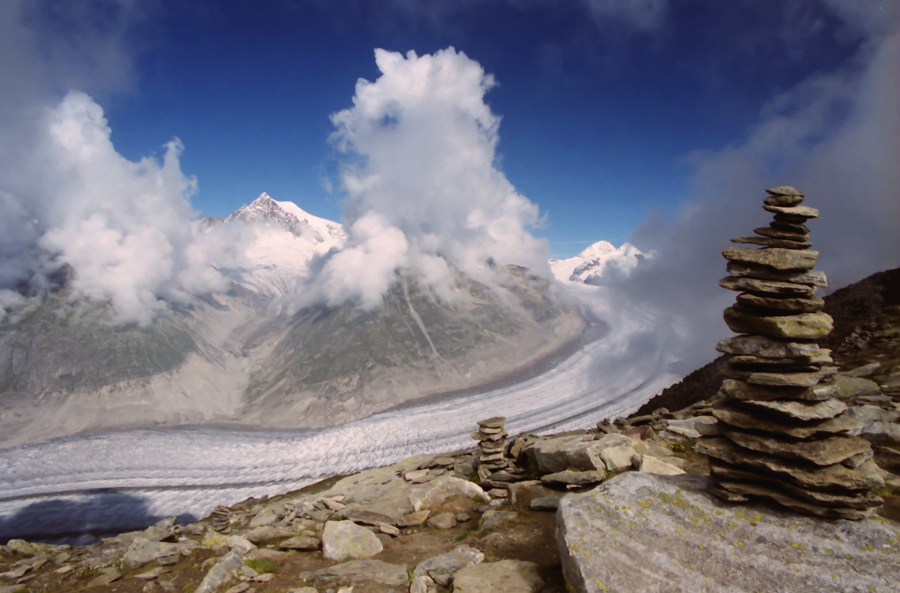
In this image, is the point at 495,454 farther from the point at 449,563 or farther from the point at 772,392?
the point at 772,392

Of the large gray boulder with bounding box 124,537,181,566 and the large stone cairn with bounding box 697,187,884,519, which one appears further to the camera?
the large gray boulder with bounding box 124,537,181,566

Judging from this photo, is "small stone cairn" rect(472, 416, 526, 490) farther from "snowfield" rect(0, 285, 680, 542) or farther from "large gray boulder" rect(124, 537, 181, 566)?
"snowfield" rect(0, 285, 680, 542)

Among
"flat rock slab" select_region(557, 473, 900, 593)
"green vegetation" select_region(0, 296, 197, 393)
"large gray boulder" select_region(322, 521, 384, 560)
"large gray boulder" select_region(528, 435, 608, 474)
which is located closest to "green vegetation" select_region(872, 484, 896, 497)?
"flat rock slab" select_region(557, 473, 900, 593)

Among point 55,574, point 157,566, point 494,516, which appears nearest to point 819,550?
point 494,516

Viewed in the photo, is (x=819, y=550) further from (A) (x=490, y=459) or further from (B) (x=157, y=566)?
(B) (x=157, y=566)

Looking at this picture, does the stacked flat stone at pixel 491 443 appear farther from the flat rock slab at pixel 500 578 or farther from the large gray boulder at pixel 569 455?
the flat rock slab at pixel 500 578
